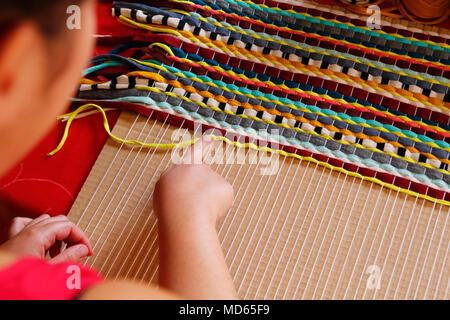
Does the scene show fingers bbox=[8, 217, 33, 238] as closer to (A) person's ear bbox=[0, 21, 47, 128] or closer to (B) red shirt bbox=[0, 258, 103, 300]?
(B) red shirt bbox=[0, 258, 103, 300]

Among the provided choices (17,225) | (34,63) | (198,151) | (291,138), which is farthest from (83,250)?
(34,63)

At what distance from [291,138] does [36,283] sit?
1.57 feet

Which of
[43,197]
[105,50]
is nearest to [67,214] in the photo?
[43,197]

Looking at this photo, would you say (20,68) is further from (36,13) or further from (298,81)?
(298,81)

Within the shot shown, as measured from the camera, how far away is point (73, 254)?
74cm

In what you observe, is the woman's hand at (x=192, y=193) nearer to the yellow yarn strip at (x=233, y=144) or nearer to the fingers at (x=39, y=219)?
the yellow yarn strip at (x=233, y=144)

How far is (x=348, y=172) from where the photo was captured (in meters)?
0.78

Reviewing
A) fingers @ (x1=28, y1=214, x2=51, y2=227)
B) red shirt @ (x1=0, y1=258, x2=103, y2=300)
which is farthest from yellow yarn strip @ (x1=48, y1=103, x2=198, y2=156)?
red shirt @ (x1=0, y1=258, x2=103, y2=300)

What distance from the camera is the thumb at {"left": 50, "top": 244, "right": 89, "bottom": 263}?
739mm

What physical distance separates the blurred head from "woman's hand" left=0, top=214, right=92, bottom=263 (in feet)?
1.40

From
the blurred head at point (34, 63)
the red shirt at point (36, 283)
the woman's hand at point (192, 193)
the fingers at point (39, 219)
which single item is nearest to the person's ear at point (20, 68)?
the blurred head at point (34, 63)

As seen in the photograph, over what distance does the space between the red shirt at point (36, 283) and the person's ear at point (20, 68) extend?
0.79 feet

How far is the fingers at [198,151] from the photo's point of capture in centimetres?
80
